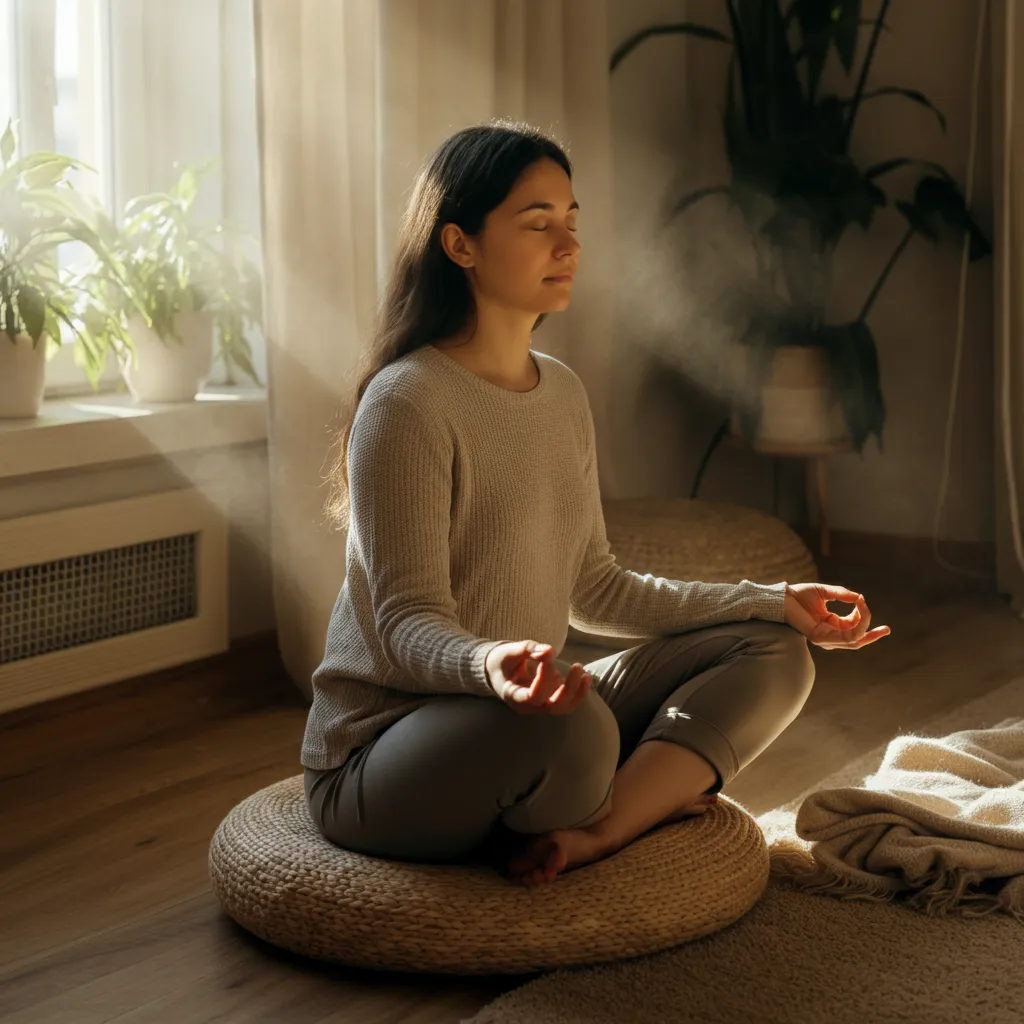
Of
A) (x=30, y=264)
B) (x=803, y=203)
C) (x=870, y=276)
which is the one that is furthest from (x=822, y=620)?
(x=870, y=276)

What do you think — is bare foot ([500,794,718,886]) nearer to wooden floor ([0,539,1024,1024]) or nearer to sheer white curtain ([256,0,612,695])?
wooden floor ([0,539,1024,1024])

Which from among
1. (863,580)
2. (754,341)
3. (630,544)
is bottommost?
(863,580)

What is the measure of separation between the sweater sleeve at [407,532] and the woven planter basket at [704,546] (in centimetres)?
119

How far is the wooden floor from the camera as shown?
1.44 m

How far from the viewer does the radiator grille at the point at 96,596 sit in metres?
2.22

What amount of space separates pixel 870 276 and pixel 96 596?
76.6 inches

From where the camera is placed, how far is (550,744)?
1.43 meters

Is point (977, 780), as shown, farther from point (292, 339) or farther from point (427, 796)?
point (292, 339)

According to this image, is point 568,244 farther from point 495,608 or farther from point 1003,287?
point 1003,287

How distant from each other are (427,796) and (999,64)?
7.30ft

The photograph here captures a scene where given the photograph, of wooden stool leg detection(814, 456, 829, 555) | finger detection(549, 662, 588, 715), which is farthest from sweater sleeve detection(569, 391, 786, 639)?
wooden stool leg detection(814, 456, 829, 555)

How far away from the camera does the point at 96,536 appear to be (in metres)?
2.28

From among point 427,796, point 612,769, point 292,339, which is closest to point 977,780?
point 612,769

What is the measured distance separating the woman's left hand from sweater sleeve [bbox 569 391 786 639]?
0.01m
